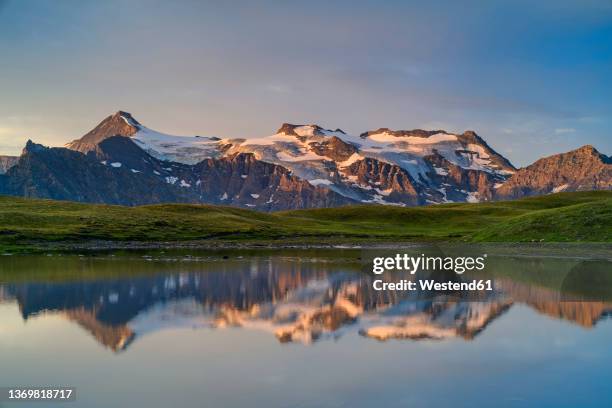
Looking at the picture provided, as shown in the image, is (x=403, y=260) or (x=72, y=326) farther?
(x=403, y=260)

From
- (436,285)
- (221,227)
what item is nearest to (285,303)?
(436,285)

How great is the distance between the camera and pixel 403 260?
75.9 meters

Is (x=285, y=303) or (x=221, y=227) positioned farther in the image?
(x=221, y=227)

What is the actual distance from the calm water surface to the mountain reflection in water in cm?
13

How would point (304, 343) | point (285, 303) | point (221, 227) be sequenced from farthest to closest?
point (221, 227) < point (285, 303) < point (304, 343)

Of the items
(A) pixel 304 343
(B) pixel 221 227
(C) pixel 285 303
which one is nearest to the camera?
(A) pixel 304 343

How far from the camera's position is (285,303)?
40281mm

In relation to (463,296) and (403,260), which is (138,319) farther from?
(403,260)

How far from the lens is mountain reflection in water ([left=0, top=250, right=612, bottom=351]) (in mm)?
31500

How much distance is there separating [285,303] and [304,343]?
40.1 feet

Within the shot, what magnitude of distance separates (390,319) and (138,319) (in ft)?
44.1

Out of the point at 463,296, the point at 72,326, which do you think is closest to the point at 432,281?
the point at 463,296

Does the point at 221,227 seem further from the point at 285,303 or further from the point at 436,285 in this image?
the point at 285,303

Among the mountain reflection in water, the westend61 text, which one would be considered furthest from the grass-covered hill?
the westend61 text
